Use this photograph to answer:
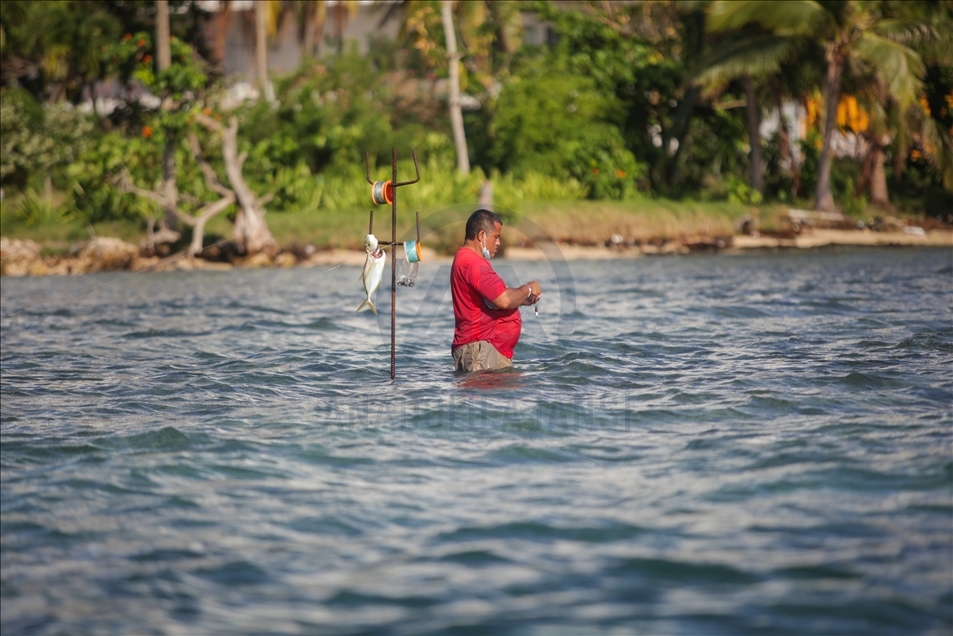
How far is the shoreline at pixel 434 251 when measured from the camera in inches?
874

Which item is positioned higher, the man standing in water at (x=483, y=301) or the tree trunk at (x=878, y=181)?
the tree trunk at (x=878, y=181)

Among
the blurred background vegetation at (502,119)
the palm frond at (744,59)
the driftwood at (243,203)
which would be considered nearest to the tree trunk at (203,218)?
the blurred background vegetation at (502,119)

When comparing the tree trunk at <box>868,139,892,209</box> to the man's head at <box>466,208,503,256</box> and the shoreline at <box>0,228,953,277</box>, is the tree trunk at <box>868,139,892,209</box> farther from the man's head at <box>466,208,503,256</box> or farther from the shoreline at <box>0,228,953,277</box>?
the man's head at <box>466,208,503,256</box>

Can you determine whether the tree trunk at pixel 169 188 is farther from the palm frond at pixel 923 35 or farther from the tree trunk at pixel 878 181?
the tree trunk at pixel 878 181

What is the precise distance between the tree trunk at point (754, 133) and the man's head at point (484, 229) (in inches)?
775

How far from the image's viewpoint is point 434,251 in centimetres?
2269

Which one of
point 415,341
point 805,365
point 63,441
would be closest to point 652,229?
point 415,341

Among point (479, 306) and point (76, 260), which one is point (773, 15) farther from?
point (479, 306)

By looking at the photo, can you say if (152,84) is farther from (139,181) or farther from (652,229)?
(652,229)

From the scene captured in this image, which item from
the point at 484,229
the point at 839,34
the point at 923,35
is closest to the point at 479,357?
the point at 484,229

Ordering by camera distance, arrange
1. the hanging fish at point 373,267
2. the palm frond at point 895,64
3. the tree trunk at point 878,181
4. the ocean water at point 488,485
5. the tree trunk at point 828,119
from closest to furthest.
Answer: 1. the ocean water at point 488,485
2. the hanging fish at point 373,267
3. the palm frond at point 895,64
4. the tree trunk at point 828,119
5. the tree trunk at point 878,181

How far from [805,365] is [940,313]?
4.53 metres

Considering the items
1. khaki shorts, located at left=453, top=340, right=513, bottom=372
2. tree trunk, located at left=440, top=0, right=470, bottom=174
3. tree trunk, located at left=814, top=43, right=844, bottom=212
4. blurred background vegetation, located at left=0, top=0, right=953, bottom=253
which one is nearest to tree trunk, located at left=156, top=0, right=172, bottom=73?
blurred background vegetation, located at left=0, top=0, right=953, bottom=253

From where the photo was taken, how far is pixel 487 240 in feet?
29.7
